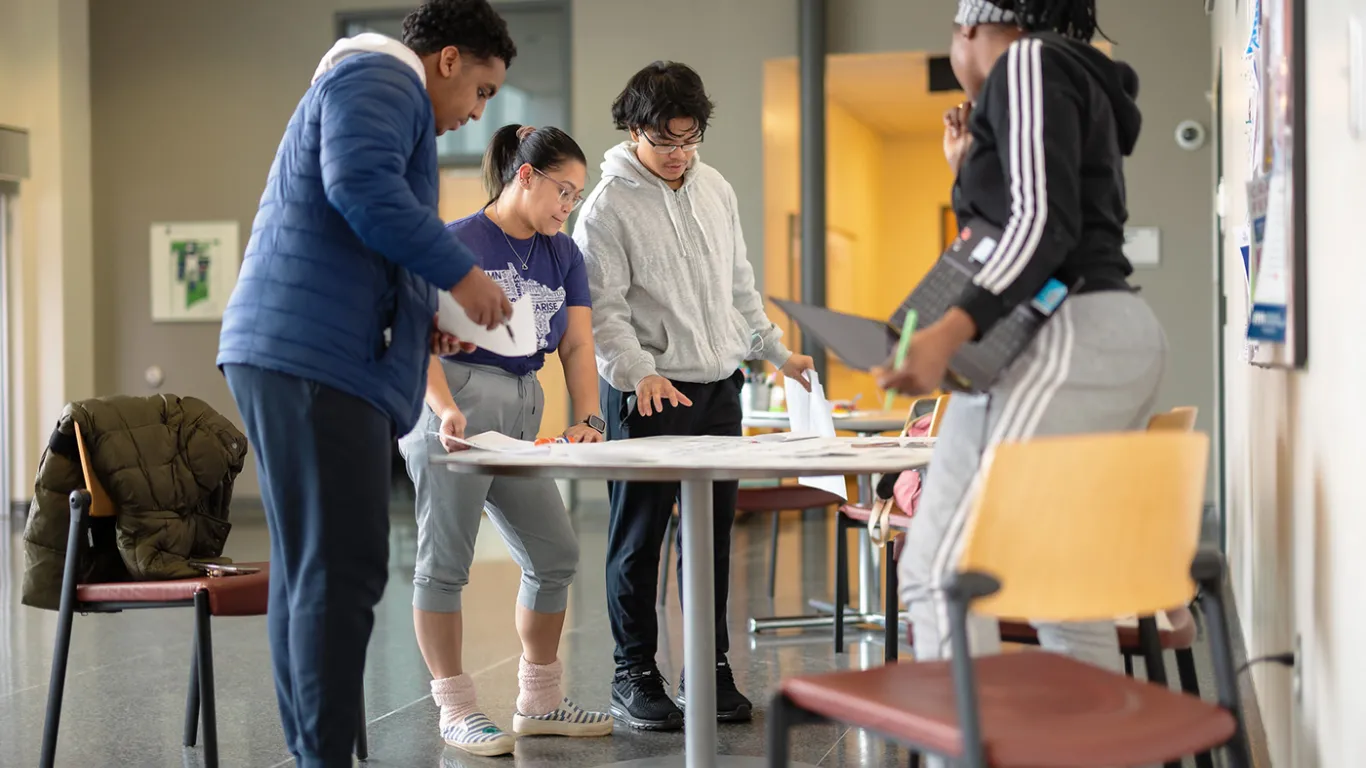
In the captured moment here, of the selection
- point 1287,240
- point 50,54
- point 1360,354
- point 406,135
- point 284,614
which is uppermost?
point 50,54

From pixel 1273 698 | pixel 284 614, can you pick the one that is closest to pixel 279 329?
pixel 284 614

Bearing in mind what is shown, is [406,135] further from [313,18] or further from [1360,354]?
[313,18]

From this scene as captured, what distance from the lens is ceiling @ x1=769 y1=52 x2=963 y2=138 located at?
8.23m

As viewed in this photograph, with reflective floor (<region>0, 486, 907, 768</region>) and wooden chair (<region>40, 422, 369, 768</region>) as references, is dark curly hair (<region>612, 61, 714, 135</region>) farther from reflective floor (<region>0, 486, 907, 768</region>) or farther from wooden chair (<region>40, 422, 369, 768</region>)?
reflective floor (<region>0, 486, 907, 768</region>)

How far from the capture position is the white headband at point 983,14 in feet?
6.33

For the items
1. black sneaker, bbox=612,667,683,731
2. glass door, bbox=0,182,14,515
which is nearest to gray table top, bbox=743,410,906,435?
black sneaker, bbox=612,667,683,731

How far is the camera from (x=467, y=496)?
9.45 ft

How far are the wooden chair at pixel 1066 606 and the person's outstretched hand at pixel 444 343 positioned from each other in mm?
983

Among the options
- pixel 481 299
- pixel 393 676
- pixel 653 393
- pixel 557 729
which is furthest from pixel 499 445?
pixel 393 676

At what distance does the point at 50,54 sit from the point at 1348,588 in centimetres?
857

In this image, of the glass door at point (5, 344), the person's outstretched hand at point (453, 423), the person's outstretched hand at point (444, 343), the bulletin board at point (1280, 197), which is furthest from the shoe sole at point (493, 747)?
the glass door at point (5, 344)

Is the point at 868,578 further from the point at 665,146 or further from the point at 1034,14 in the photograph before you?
the point at 1034,14

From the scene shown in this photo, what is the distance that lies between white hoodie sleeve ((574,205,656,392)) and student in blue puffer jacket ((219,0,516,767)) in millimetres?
904

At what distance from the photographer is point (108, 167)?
8.91 metres
